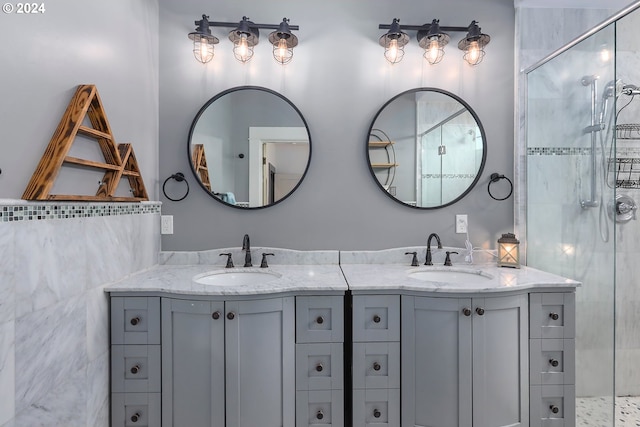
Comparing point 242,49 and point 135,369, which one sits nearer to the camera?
point 135,369

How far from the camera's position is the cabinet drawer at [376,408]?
153 centimetres

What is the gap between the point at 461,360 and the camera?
151 cm

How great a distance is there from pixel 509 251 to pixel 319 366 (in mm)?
1296

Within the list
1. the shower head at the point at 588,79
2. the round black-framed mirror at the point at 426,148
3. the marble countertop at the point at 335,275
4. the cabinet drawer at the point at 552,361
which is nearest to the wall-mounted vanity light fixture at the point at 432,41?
the round black-framed mirror at the point at 426,148

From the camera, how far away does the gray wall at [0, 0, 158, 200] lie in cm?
104

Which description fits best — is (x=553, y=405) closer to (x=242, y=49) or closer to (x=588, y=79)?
(x=588, y=79)

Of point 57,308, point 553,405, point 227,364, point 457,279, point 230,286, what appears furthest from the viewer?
point 457,279

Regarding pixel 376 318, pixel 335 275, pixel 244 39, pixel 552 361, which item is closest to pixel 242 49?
pixel 244 39

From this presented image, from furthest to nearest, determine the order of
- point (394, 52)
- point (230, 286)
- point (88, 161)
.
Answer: point (394, 52) → point (230, 286) → point (88, 161)

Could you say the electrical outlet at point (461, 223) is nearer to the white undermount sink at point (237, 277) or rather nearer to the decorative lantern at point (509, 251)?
the decorative lantern at point (509, 251)

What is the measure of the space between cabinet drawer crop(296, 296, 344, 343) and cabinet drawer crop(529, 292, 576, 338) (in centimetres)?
92

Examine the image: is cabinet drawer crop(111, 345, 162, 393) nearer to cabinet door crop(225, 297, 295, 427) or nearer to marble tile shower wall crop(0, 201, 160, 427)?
marble tile shower wall crop(0, 201, 160, 427)

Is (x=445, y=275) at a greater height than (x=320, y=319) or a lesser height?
greater

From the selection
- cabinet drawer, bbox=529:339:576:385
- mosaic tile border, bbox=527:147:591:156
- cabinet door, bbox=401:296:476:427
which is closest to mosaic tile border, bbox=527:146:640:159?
mosaic tile border, bbox=527:147:591:156
